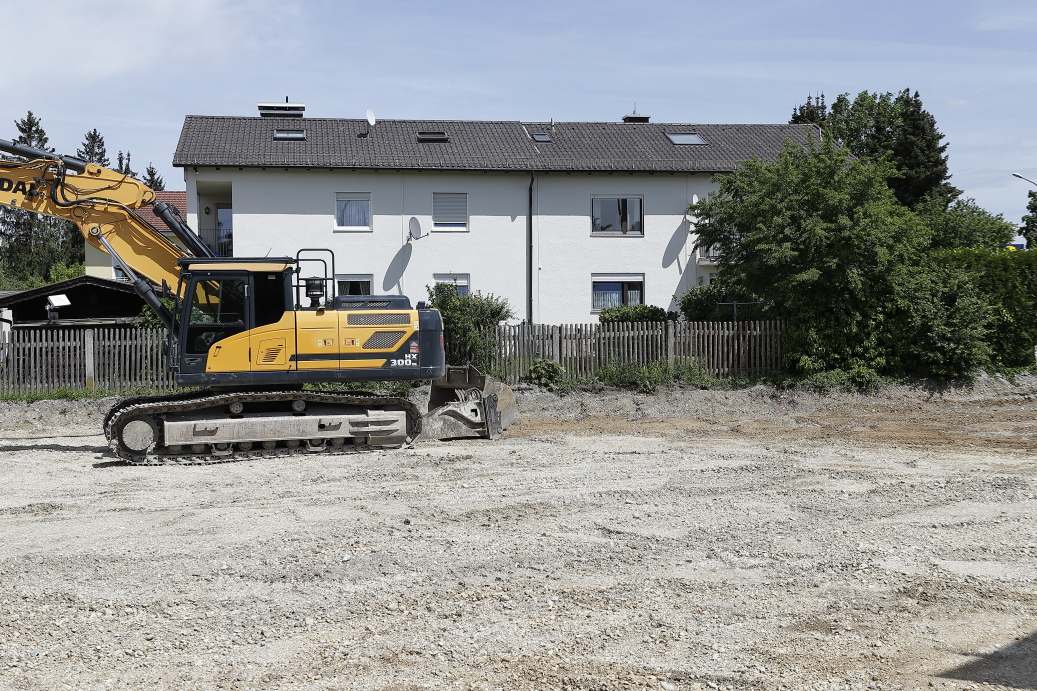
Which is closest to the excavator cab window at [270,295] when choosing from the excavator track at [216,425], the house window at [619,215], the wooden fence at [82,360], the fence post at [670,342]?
the excavator track at [216,425]

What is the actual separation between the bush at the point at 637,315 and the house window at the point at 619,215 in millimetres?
2976

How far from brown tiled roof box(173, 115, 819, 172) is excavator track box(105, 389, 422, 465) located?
15268 millimetres

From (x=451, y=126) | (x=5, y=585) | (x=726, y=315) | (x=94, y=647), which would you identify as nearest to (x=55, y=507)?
(x=5, y=585)

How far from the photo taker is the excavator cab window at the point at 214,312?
1218 cm

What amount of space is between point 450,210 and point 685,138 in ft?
27.5

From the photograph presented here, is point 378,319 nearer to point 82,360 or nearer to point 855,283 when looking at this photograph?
point 82,360

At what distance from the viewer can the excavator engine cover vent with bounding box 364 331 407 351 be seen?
12.6m

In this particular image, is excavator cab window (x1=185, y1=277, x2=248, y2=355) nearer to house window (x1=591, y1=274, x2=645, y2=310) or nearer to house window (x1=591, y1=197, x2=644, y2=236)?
house window (x1=591, y1=274, x2=645, y2=310)

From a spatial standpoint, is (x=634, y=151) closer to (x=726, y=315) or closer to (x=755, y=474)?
(x=726, y=315)

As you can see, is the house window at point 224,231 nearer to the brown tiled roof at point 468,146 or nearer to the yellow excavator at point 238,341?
the brown tiled roof at point 468,146

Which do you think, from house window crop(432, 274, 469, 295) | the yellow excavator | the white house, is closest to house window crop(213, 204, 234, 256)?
the white house

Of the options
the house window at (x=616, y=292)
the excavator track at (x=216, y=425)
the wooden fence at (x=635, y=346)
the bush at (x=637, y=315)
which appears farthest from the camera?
the house window at (x=616, y=292)

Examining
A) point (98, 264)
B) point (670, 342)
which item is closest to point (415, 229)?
point (670, 342)

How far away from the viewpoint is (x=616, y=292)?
28.6 m
